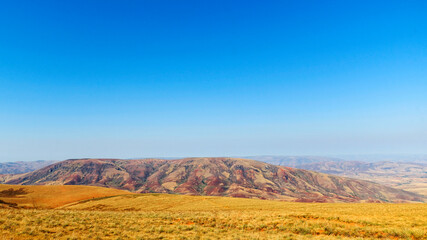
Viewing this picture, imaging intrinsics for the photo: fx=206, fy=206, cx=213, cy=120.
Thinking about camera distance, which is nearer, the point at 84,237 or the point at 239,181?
the point at 84,237

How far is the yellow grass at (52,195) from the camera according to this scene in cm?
5484

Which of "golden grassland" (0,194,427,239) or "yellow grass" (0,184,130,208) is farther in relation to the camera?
"yellow grass" (0,184,130,208)

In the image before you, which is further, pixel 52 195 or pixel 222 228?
pixel 52 195

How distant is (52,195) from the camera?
210 ft

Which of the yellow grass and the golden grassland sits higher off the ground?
the golden grassland

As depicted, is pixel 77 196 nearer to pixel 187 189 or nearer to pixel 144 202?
pixel 144 202

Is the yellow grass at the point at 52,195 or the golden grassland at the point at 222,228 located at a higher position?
the golden grassland at the point at 222,228

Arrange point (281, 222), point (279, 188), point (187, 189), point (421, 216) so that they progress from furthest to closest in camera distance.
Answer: point (279, 188) → point (187, 189) → point (421, 216) → point (281, 222)

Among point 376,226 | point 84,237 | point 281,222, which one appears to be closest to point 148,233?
point 84,237

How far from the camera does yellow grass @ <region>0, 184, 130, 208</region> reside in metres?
54.8

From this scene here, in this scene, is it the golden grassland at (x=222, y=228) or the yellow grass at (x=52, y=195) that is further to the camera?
the yellow grass at (x=52, y=195)

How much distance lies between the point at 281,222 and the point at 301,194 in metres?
172

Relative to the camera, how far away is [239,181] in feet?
645

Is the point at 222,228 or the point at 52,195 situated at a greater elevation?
the point at 222,228
